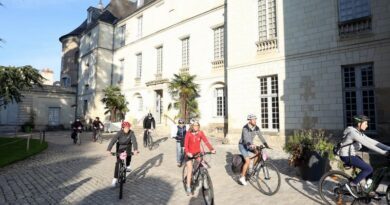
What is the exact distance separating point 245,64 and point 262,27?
211 centimetres

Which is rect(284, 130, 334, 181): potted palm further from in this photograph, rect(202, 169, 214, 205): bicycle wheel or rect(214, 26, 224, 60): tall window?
rect(214, 26, 224, 60): tall window

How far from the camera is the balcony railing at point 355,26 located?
11898 millimetres

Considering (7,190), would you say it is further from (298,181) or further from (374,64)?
(374,64)

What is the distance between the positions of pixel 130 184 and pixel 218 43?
1402 centimetres

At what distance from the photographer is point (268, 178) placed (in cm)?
639

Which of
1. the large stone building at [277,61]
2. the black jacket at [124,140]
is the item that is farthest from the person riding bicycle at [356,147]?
the large stone building at [277,61]

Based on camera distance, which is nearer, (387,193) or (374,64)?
(387,193)

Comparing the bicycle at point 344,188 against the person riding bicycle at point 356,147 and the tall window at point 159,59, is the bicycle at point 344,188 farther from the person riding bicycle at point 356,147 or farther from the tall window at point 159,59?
the tall window at point 159,59

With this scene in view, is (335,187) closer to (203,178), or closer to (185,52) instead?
(203,178)

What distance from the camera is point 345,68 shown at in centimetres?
1254

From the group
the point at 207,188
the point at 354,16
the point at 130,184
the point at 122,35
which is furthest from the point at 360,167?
the point at 122,35

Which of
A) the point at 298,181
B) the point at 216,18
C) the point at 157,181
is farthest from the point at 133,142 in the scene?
the point at 216,18

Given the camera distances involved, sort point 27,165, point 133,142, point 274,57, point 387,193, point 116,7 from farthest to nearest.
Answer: point 116,7 < point 274,57 < point 27,165 < point 133,142 < point 387,193

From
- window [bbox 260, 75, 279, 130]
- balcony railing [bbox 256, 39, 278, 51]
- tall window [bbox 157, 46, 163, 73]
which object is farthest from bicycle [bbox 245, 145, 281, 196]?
tall window [bbox 157, 46, 163, 73]
